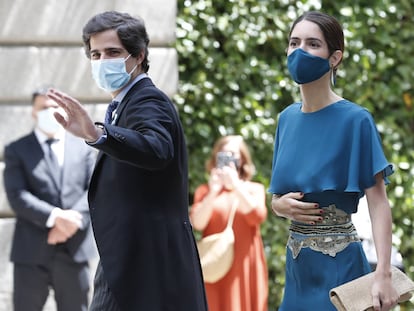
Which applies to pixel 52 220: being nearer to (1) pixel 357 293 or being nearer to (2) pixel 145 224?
(2) pixel 145 224

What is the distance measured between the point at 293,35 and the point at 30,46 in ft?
12.9

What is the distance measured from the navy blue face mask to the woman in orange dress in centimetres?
303

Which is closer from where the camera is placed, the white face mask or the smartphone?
the white face mask

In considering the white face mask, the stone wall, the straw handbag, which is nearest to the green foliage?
the stone wall

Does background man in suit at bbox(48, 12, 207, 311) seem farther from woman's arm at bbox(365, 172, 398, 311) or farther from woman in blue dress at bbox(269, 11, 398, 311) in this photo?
woman's arm at bbox(365, 172, 398, 311)

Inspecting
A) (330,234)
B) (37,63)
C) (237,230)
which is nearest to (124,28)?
(330,234)

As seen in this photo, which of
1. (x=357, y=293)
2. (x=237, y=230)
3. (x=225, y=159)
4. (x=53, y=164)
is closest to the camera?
(x=357, y=293)

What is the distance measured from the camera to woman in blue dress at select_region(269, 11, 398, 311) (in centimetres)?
391

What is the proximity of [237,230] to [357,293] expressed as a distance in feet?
11.1

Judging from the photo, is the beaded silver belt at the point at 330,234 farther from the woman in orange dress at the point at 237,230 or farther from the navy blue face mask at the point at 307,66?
the woman in orange dress at the point at 237,230

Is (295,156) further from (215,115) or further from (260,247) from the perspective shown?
(215,115)

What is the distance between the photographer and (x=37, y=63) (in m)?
7.63

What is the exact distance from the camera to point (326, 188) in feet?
12.9

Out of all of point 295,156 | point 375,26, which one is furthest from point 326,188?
point 375,26
